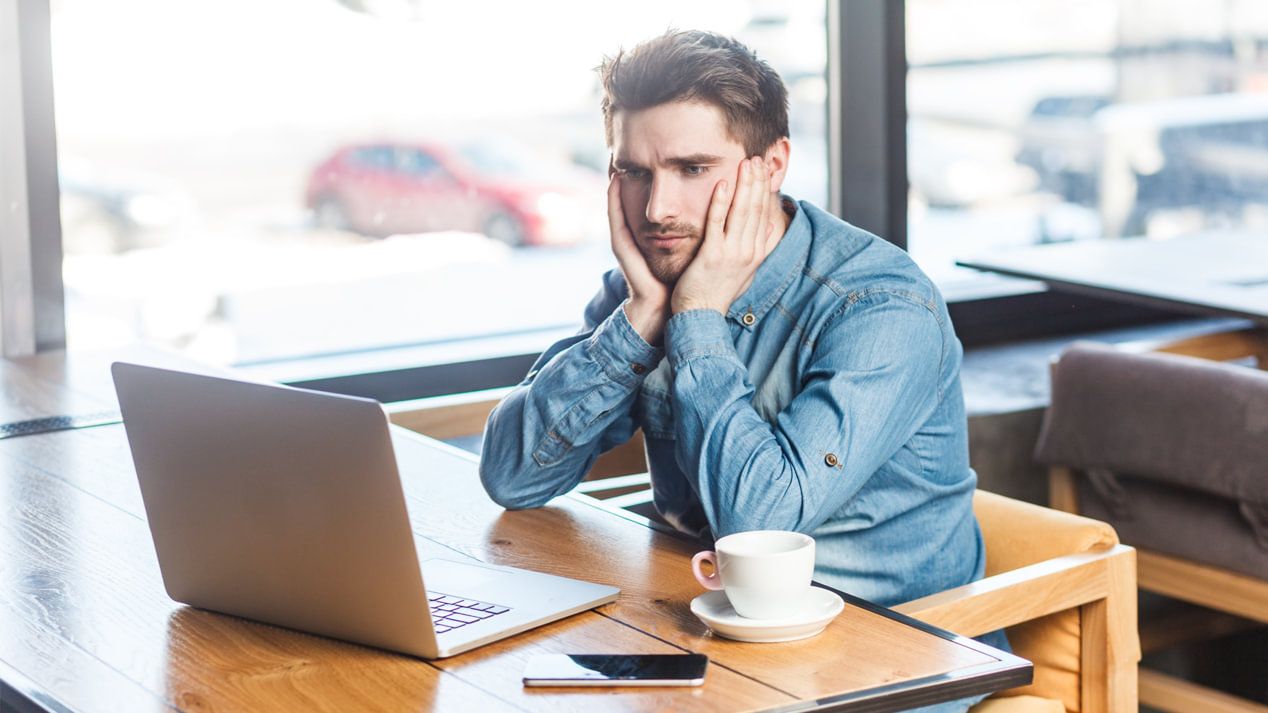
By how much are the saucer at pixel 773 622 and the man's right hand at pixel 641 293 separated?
1.63 feet

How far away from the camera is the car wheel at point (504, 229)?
3.09 meters

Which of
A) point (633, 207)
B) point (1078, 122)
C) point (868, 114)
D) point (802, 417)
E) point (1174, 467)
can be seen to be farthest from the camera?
point (1078, 122)

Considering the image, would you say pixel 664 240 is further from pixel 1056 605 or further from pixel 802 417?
pixel 1056 605

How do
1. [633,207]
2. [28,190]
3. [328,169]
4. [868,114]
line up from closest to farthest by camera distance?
[633,207], [28,190], [328,169], [868,114]

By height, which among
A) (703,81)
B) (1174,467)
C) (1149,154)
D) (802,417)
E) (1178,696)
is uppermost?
(703,81)

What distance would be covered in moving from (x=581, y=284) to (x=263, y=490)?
197 cm

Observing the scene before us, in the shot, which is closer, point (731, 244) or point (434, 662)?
point (434, 662)

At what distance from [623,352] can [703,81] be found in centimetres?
33

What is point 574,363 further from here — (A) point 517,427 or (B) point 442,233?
(B) point 442,233

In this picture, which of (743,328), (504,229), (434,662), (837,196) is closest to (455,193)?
(504,229)

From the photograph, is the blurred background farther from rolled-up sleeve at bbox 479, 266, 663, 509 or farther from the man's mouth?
rolled-up sleeve at bbox 479, 266, 663, 509

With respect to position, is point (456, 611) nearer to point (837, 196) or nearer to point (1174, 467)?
point (1174, 467)

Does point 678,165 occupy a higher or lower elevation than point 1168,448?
higher

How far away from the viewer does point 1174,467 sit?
245 cm
